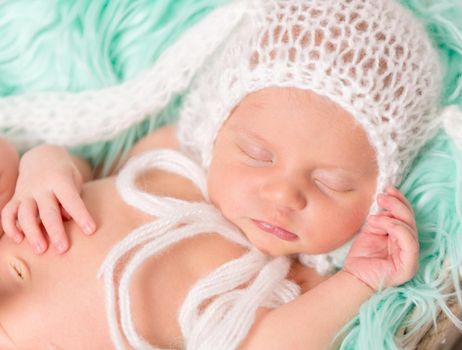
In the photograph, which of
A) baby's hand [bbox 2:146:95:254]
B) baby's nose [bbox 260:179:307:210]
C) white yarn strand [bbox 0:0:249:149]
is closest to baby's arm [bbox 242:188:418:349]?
baby's nose [bbox 260:179:307:210]

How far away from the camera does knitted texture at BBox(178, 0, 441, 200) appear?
126 cm

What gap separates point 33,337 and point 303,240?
0.50 m

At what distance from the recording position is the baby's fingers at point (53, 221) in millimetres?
1308

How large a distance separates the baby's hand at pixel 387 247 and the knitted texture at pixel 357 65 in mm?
62

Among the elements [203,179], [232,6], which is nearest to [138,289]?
[203,179]

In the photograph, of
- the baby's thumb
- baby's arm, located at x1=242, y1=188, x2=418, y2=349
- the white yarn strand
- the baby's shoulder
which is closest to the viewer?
baby's arm, located at x1=242, y1=188, x2=418, y2=349

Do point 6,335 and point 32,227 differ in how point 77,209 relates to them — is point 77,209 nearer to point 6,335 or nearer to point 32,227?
point 32,227

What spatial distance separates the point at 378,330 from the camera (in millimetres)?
1217

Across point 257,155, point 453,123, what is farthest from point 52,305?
point 453,123

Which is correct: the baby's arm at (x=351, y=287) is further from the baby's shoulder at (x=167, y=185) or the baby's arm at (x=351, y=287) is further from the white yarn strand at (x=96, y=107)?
the white yarn strand at (x=96, y=107)

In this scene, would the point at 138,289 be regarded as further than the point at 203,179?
No

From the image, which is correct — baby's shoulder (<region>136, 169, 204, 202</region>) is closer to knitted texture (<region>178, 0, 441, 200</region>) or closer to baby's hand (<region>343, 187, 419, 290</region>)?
knitted texture (<region>178, 0, 441, 200</region>)

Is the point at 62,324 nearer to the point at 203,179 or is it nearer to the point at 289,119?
the point at 203,179

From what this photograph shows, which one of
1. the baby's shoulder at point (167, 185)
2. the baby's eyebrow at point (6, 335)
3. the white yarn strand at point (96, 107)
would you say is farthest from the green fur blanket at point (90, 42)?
the baby's eyebrow at point (6, 335)
